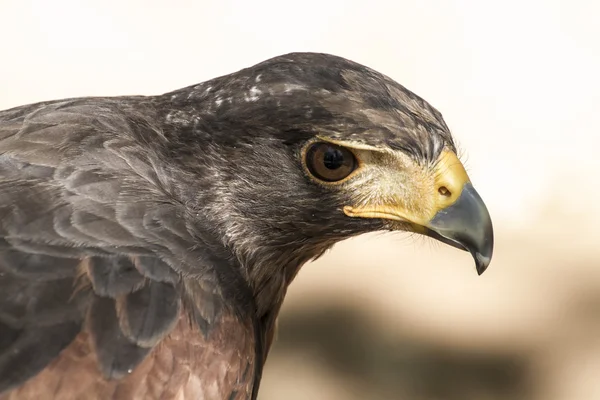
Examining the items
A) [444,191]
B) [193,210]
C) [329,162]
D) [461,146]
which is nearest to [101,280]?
[193,210]

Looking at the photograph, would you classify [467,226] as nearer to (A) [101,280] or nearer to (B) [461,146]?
(A) [101,280]

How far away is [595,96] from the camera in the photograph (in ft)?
26.7

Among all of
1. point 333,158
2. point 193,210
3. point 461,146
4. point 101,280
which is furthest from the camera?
point 461,146

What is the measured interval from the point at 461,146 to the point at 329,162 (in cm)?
344

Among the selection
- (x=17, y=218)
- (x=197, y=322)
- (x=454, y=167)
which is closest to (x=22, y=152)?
(x=17, y=218)

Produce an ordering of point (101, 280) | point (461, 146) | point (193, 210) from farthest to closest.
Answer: point (461, 146) → point (193, 210) → point (101, 280)

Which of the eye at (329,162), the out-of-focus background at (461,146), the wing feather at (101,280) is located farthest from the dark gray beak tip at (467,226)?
the out-of-focus background at (461,146)

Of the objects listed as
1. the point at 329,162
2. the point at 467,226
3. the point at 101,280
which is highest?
the point at 329,162

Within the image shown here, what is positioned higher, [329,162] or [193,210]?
[329,162]

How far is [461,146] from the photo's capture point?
6.74 metres

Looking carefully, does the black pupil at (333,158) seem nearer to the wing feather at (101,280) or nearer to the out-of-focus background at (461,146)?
the wing feather at (101,280)

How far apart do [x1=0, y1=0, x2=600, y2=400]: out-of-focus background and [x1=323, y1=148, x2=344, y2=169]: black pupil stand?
3.01m

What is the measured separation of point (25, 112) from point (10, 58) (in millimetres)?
4642

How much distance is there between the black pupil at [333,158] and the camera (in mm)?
3406
